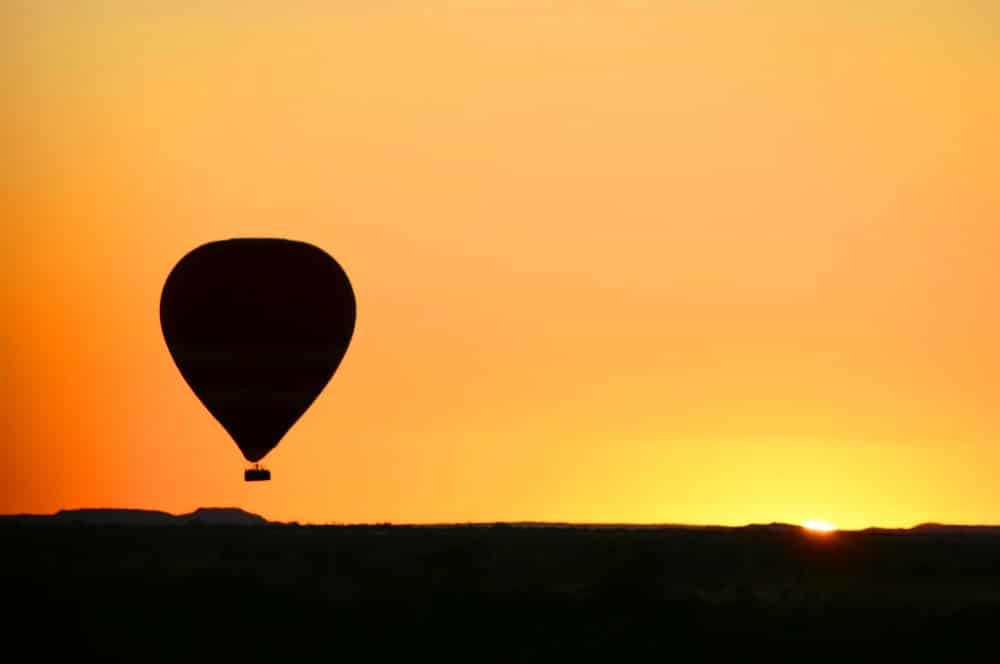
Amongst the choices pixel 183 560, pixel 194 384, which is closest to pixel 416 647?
pixel 194 384

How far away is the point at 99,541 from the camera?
114438 millimetres

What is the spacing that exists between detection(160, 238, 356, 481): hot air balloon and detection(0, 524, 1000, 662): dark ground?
5741 millimetres

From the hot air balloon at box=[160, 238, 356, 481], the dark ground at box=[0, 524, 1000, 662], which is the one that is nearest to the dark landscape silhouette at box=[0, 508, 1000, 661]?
the dark ground at box=[0, 524, 1000, 662]

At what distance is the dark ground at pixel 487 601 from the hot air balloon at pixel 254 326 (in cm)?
574

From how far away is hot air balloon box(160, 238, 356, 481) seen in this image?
83.8 metres

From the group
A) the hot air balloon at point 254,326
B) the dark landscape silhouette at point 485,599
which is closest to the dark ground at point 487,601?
the dark landscape silhouette at point 485,599

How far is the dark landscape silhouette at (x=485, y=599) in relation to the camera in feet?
195

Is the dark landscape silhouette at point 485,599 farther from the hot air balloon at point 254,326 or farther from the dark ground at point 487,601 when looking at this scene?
the hot air balloon at point 254,326

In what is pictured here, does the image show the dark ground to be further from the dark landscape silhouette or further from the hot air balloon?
the hot air balloon

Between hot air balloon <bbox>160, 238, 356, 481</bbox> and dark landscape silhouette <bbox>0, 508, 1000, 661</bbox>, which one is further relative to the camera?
hot air balloon <bbox>160, 238, 356, 481</bbox>

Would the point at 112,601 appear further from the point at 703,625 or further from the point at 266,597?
the point at 703,625

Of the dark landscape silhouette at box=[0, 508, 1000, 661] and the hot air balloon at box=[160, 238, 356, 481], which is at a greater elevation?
the hot air balloon at box=[160, 238, 356, 481]

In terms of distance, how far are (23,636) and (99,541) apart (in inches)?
2109

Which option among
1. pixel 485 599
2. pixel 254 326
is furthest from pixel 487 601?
pixel 254 326
